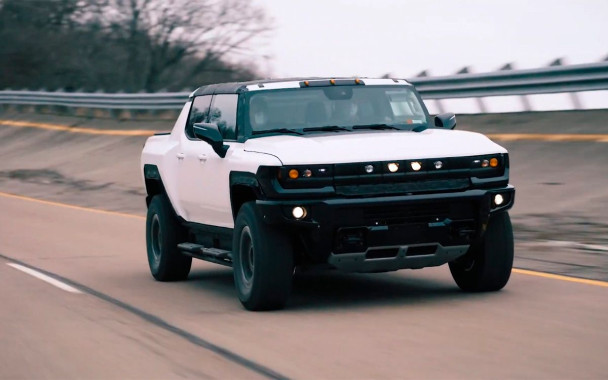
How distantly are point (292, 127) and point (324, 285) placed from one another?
5.00 feet

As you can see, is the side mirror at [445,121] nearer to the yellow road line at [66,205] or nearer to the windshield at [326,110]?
the windshield at [326,110]

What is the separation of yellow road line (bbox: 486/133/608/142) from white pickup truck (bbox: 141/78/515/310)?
7977 mm

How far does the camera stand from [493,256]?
914 centimetres

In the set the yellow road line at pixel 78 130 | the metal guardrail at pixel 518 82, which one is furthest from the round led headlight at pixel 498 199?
the yellow road line at pixel 78 130

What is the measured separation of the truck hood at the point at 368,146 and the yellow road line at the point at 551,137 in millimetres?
8660

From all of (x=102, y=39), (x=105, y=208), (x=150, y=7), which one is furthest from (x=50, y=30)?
(x=105, y=208)

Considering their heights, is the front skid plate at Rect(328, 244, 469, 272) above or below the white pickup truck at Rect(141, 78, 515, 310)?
below

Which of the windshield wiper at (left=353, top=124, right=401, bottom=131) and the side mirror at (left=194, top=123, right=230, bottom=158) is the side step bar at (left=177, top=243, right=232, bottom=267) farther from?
the windshield wiper at (left=353, top=124, right=401, bottom=131)

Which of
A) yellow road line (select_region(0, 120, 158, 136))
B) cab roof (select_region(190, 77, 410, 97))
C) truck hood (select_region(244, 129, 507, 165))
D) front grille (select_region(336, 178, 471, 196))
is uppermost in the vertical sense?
cab roof (select_region(190, 77, 410, 97))

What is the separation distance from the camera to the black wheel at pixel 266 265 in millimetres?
8617

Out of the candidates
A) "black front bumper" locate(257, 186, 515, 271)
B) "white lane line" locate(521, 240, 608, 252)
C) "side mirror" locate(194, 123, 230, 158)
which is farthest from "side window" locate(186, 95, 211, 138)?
"white lane line" locate(521, 240, 608, 252)

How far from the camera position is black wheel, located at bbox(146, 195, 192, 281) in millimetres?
11117

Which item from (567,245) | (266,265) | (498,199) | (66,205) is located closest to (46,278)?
(266,265)

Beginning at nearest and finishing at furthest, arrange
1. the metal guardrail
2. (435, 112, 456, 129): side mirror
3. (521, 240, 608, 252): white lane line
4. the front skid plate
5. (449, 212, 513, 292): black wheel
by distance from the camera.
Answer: the front skid plate
(449, 212, 513, 292): black wheel
(435, 112, 456, 129): side mirror
(521, 240, 608, 252): white lane line
the metal guardrail
